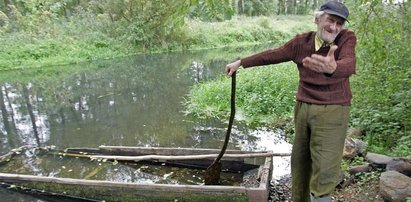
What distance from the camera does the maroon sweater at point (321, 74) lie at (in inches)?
92.4

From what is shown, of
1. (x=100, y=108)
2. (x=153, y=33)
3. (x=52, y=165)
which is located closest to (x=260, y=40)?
(x=153, y=33)

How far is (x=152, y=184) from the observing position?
424 cm

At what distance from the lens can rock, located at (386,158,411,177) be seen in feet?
12.8

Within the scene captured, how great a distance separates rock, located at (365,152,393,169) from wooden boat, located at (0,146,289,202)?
45.5 inches

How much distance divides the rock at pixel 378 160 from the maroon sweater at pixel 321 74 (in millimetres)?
2006

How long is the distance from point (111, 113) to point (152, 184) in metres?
5.72

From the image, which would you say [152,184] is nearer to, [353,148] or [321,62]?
[353,148]

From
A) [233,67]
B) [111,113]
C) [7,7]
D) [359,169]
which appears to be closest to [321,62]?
[233,67]

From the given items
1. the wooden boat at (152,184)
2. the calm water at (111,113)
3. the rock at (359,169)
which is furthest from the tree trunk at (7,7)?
the rock at (359,169)

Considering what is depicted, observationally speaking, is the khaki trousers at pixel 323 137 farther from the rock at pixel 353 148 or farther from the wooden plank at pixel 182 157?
the rock at pixel 353 148

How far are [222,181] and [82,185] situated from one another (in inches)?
70.9

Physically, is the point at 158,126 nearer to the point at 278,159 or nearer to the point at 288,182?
the point at 278,159

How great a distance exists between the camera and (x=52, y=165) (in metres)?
5.96

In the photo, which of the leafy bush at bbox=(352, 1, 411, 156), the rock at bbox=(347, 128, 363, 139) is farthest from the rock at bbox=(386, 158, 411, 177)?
the rock at bbox=(347, 128, 363, 139)
